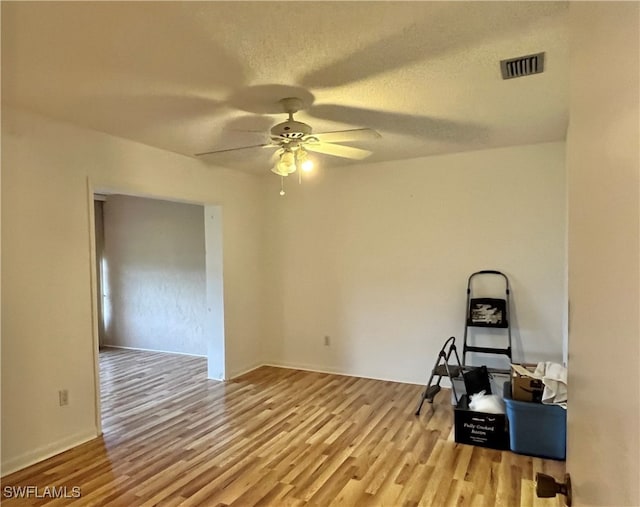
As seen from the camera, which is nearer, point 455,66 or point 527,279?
point 455,66

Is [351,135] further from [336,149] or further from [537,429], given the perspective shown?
[537,429]

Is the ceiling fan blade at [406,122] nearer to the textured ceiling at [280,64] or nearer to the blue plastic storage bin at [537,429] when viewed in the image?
the textured ceiling at [280,64]

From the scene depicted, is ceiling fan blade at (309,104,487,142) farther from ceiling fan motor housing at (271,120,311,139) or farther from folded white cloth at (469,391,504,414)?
folded white cloth at (469,391,504,414)

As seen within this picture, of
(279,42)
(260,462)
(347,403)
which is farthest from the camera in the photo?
(347,403)

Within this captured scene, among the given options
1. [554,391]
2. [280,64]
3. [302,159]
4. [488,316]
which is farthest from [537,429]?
[280,64]

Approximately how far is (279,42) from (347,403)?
10.3 feet

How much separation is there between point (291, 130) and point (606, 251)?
2153mm

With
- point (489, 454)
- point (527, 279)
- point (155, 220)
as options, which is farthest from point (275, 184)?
point (489, 454)

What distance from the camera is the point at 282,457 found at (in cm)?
298

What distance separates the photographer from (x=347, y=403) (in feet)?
13.2

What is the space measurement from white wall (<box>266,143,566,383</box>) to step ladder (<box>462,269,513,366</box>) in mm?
92

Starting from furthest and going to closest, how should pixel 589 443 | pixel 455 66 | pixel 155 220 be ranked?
pixel 155 220 → pixel 455 66 → pixel 589 443

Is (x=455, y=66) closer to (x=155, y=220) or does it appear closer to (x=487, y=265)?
(x=487, y=265)

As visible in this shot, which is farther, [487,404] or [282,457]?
[487,404]
